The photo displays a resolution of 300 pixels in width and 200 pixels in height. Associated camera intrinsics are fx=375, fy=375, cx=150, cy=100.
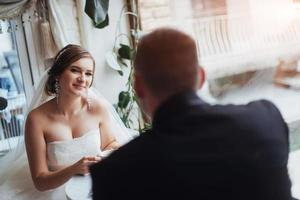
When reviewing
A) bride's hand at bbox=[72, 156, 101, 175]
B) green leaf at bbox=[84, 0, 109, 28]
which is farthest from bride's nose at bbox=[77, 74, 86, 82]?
green leaf at bbox=[84, 0, 109, 28]

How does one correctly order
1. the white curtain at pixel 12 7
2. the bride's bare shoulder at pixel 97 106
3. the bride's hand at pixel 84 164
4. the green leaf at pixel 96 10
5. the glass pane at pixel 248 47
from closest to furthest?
the bride's hand at pixel 84 164, the bride's bare shoulder at pixel 97 106, the white curtain at pixel 12 7, the green leaf at pixel 96 10, the glass pane at pixel 248 47

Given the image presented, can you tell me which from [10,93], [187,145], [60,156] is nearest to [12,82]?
[10,93]

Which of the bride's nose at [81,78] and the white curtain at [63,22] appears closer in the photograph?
the bride's nose at [81,78]

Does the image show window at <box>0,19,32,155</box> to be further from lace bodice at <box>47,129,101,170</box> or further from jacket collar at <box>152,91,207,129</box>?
jacket collar at <box>152,91,207,129</box>

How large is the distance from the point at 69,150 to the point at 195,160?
3.65ft

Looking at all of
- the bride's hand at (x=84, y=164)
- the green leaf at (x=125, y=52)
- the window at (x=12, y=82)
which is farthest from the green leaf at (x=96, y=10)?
the bride's hand at (x=84, y=164)

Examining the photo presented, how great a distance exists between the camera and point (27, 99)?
242 cm

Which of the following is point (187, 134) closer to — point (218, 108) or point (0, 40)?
point (218, 108)

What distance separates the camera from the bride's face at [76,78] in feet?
5.94

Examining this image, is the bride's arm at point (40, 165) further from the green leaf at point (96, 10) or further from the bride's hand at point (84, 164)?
the green leaf at point (96, 10)

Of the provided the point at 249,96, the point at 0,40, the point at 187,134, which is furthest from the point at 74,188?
the point at 249,96

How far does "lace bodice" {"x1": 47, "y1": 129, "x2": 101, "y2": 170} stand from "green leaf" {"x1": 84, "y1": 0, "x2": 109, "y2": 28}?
2.63ft

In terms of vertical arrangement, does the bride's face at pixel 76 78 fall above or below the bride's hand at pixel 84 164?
above

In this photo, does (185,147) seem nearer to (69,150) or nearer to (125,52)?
(69,150)
